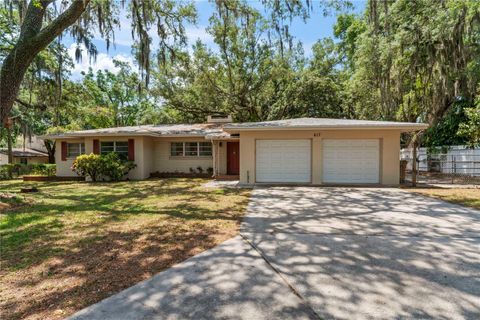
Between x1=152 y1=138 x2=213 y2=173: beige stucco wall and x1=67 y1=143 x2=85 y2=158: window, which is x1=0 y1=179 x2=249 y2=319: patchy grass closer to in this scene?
x1=152 y1=138 x2=213 y2=173: beige stucco wall

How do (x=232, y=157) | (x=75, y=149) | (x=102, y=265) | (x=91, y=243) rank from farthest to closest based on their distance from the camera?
(x=75, y=149) < (x=232, y=157) < (x=91, y=243) < (x=102, y=265)

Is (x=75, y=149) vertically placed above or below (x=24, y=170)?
above

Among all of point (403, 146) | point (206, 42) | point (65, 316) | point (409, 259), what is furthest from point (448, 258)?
point (403, 146)

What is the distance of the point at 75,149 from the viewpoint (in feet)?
50.9

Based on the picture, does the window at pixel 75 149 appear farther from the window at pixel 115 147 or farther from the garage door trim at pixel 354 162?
the garage door trim at pixel 354 162

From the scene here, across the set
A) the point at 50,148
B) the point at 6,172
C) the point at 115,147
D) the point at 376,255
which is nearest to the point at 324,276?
the point at 376,255

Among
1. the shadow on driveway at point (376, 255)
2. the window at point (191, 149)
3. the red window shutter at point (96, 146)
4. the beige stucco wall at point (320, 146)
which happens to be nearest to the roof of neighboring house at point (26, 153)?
the red window shutter at point (96, 146)

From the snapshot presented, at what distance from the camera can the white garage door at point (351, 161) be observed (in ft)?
36.7

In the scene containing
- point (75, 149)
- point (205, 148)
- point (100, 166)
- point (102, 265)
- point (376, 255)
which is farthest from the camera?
point (205, 148)

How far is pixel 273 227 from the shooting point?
533cm

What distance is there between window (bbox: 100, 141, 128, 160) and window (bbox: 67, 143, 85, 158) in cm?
168

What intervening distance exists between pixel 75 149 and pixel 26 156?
19.5 metres

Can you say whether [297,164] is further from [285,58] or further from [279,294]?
[285,58]

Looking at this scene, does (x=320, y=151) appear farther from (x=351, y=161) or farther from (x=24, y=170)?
(x=24, y=170)
